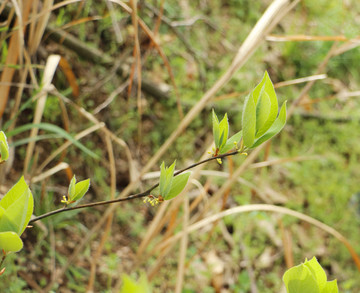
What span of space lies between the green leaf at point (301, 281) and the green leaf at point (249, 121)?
0.43ft

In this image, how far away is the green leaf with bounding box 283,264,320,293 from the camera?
15.0 inches

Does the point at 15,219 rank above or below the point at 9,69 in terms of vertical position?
above

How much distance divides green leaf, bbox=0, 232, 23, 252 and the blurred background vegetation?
0.55m

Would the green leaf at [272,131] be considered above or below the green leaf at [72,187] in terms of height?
above

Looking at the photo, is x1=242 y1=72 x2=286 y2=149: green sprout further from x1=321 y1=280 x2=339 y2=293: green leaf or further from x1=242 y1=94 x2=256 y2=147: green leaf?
x1=321 y1=280 x2=339 y2=293: green leaf

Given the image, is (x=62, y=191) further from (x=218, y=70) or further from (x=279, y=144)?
(x=279, y=144)

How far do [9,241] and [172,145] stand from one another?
5.33 feet

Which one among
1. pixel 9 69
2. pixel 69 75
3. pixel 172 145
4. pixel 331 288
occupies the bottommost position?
pixel 172 145

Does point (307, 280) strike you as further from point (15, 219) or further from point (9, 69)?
point (9, 69)

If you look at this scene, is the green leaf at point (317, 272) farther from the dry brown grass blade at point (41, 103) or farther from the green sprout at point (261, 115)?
the dry brown grass blade at point (41, 103)

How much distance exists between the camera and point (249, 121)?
431 millimetres

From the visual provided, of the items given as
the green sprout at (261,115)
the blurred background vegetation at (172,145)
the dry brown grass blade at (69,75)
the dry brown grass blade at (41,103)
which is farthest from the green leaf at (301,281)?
the dry brown grass blade at (69,75)

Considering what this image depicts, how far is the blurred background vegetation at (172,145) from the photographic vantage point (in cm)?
119

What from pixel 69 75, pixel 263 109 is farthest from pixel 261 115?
pixel 69 75
